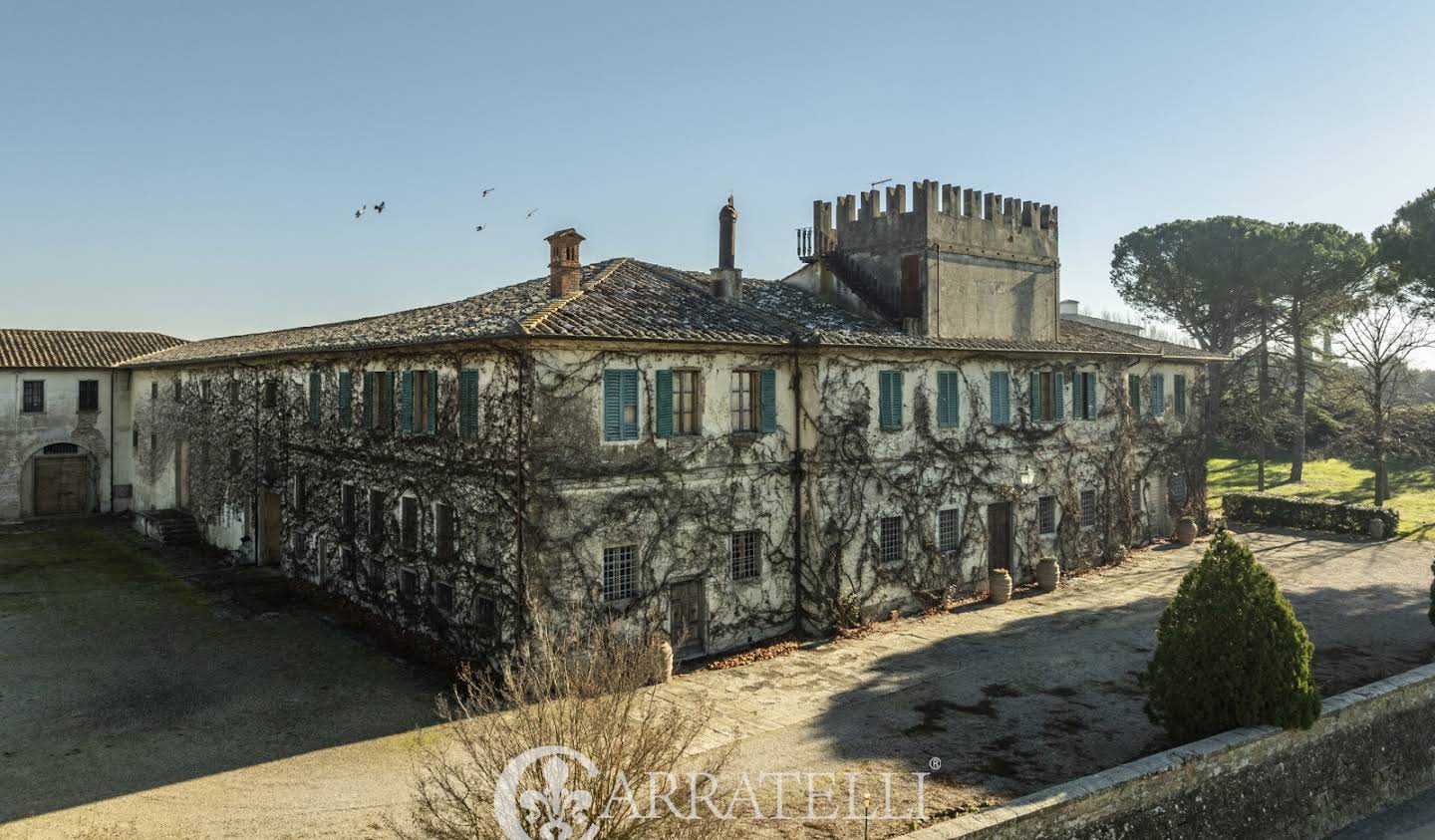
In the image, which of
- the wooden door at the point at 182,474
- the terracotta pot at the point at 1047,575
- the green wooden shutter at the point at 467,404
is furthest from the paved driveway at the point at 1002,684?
the wooden door at the point at 182,474

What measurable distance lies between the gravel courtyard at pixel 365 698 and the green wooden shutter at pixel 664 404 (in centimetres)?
461

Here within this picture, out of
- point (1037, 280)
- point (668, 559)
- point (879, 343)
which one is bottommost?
point (668, 559)

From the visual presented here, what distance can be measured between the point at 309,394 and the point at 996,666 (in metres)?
17.6

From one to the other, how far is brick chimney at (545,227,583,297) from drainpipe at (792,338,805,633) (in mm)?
4896

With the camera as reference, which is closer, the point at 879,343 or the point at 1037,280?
the point at 879,343

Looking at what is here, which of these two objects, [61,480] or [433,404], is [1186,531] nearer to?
[433,404]

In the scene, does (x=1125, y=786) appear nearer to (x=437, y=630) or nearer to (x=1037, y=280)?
(x=437, y=630)

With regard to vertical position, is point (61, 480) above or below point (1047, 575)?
above

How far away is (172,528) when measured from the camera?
2933cm

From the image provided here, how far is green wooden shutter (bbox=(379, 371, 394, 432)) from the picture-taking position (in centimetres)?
2011

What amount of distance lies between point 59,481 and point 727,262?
28.6m

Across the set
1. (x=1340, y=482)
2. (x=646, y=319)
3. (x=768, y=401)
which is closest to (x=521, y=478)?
(x=646, y=319)

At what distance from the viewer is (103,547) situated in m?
29.1

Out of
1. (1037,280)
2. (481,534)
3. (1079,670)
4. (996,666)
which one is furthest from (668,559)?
(1037,280)
